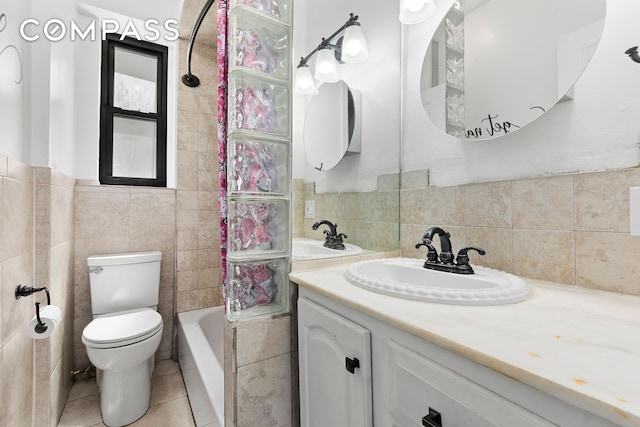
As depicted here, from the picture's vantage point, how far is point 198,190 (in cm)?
214

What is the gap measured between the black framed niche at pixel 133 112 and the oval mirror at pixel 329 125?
154cm

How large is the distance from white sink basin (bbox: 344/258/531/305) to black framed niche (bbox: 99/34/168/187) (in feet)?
6.34

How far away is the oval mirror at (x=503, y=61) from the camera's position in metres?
0.80

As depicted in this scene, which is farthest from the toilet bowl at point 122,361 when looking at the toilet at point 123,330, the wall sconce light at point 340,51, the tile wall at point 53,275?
the wall sconce light at point 340,51

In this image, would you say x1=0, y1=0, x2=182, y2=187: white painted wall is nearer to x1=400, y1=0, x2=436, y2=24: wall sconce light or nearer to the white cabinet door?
the white cabinet door

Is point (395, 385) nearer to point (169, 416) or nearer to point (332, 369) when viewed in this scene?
point (332, 369)

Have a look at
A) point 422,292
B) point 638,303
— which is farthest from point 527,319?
point 638,303

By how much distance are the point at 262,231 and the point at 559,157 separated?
0.94 meters

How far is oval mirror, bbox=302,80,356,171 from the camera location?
1.21 metres

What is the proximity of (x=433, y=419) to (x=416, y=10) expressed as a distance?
134 centimetres

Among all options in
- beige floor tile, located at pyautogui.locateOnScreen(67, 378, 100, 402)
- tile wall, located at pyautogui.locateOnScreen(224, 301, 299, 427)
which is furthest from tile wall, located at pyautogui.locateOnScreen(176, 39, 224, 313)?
tile wall, located at pyautogui.locateOnScreen(224, 301, 299, 427)

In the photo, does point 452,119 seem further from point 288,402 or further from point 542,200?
point 288,402

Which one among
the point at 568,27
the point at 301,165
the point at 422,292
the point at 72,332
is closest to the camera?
the point at 422,292

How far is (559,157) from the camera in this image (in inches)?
32.9
